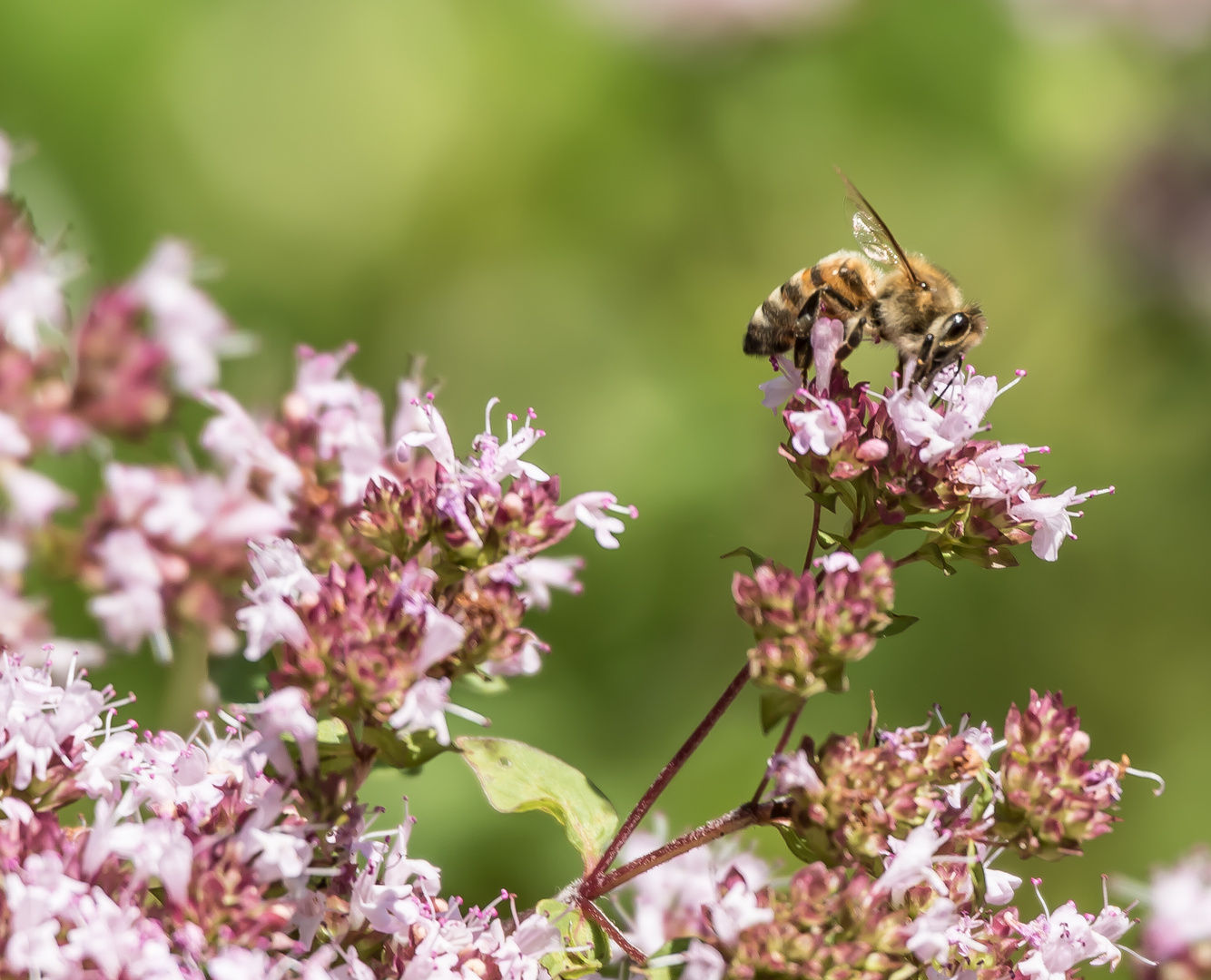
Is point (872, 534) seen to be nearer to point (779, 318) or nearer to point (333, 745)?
point (779, 318)

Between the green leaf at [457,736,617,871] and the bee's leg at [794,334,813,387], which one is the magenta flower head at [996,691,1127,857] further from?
the bee's leg at [794,334,813,387]

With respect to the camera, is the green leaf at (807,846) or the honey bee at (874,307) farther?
the honey bee at (874,307)

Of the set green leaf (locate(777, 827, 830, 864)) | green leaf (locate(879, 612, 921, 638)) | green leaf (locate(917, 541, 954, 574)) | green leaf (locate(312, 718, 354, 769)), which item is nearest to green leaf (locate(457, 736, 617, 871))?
green leaf (locate(312, 718, 354, 769))

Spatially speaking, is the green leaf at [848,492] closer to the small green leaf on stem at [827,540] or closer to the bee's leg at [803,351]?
the small green leaf on stem at [827,540]

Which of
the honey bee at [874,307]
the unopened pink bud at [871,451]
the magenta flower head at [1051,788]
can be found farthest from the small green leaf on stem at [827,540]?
the honey bee at [874,307]

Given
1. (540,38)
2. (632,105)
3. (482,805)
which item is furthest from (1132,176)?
(482,805)

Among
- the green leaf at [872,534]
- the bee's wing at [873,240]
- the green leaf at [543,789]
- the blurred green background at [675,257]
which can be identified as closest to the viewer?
the green leaf at [543,789]
